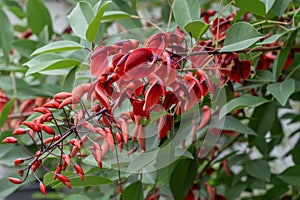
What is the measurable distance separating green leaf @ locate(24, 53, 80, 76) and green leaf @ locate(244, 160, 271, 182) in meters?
0.32

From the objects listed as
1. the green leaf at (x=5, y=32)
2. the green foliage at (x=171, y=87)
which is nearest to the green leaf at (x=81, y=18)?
the green foliage at (x=171, y=87)

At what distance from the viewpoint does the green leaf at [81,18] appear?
0.51 metres

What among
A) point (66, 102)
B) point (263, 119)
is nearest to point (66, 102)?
point (66, 102)

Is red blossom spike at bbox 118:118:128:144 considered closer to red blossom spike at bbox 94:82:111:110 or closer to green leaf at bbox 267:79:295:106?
red blossom spike at bbox 94:82:111:110

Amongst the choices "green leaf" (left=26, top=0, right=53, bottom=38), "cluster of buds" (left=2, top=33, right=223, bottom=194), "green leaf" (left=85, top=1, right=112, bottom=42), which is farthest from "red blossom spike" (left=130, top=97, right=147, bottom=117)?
"green leaf" (left=26, top=0, right=53, bottom=38)

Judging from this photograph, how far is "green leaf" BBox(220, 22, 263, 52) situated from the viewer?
444 millimetres

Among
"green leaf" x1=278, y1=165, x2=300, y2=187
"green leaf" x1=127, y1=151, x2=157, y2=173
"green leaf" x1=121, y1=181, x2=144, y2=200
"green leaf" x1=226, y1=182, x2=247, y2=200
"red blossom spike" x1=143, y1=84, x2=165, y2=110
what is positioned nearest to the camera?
"red blossom spike" x1=143, y1=84, x2=165, y2=110

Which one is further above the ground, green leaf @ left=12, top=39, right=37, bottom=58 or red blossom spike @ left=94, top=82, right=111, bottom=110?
red blossom spike @ left=94, top=82, right=111, bottom=110

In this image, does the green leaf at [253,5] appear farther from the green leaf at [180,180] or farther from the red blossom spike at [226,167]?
the red blossom spike at [226,167]

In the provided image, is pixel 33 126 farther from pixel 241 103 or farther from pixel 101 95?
pixel 241 103

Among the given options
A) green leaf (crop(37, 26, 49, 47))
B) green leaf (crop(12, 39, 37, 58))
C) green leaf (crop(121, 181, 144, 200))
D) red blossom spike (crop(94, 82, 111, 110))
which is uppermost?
red blossom spike (crop(94, 82, 111, 110))

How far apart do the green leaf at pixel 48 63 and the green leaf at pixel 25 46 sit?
0.86 feet

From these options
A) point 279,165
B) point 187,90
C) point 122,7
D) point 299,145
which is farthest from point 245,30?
point 279,165

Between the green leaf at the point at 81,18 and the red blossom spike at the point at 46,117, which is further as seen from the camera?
the green leaf at the point at 81,18
